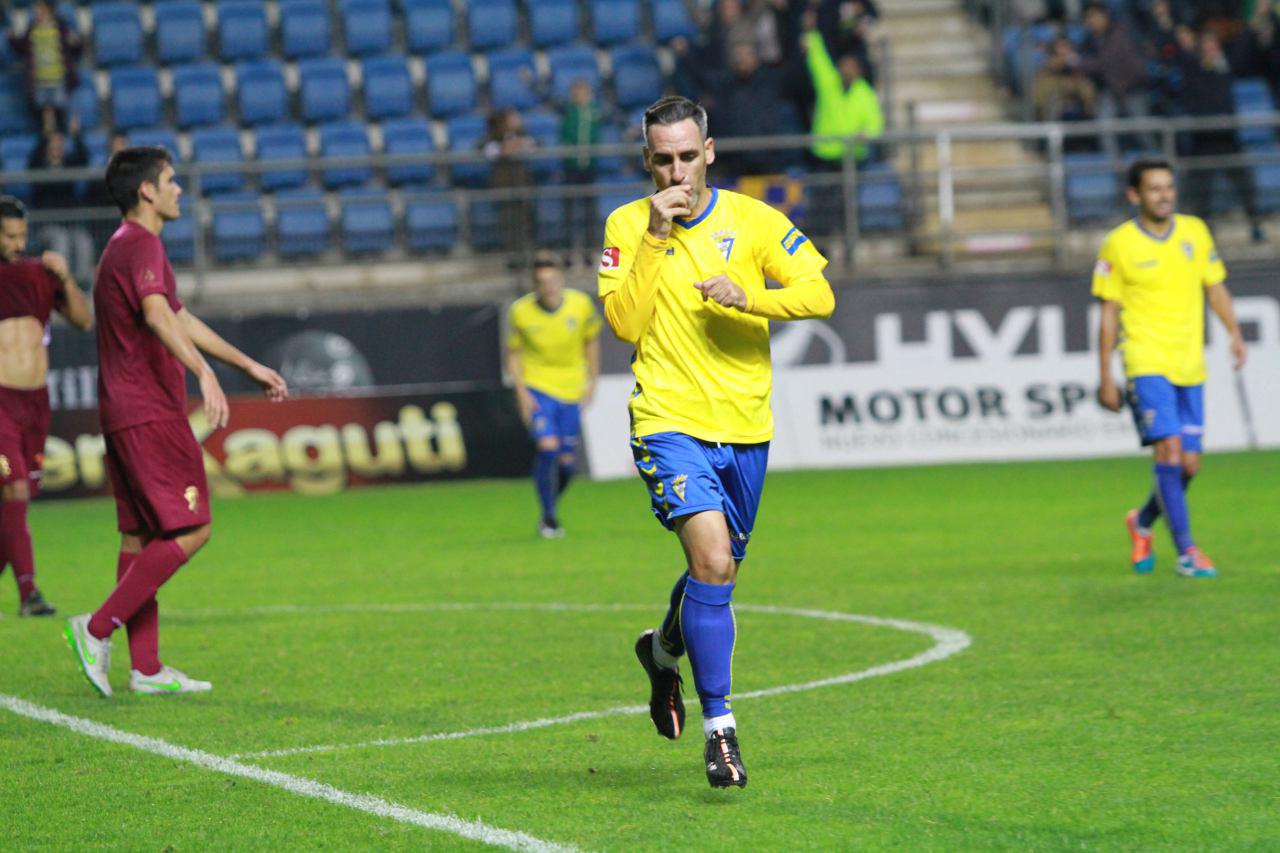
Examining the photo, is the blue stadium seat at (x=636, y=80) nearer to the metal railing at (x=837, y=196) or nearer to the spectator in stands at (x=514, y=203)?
the metal railing at (x=837, y=196)

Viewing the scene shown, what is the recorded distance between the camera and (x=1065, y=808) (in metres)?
5.38

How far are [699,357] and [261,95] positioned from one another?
58.1ft

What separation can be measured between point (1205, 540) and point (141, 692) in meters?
7.57

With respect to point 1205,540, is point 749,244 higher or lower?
higher

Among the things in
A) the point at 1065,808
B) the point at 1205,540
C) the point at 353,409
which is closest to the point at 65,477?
the point at 353,409

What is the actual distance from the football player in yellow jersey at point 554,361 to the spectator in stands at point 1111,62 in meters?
9.26

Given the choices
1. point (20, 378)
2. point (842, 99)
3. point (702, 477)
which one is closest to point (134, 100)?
point (842, 99)

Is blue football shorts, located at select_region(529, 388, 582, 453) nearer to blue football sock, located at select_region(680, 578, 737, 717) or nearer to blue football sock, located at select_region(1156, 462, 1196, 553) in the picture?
blue football sock, located at select_region(1156, 462, 1196, 553)

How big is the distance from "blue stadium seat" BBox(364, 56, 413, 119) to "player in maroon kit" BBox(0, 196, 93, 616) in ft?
A: 40.5

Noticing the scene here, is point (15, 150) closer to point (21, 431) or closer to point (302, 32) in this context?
point (302, 32)

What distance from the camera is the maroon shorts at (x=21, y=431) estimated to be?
35.3 ft

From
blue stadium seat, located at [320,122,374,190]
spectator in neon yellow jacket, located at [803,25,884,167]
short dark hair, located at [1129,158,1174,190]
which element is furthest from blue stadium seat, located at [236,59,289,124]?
short dark hair, located at [1129,158,1174,190]

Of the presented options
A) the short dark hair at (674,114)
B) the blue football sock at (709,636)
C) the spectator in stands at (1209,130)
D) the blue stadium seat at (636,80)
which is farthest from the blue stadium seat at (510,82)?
the blue football sock at (709,636)

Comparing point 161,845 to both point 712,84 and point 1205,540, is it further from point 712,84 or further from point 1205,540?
point 712,84
